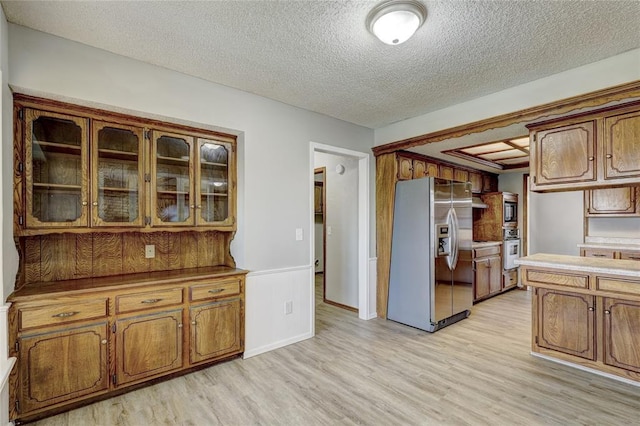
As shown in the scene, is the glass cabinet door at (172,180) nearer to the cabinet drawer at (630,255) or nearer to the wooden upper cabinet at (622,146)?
the wooden upper cabinet at (622,146)

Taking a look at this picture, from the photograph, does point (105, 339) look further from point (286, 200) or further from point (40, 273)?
point (286, 200)

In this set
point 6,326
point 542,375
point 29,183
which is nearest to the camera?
point 6,326

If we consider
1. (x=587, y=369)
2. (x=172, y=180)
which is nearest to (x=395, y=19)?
(x=172, y=180)

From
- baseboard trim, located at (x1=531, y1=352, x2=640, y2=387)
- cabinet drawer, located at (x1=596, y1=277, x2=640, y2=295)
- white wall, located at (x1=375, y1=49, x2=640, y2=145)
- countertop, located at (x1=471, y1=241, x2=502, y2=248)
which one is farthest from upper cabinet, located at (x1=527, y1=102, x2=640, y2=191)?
countertop, located at (x1=471, y1=241, x2=502, y2=248)

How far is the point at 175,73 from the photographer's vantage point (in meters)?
2.72

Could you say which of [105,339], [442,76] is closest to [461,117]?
[442,76]

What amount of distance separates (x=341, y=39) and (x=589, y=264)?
2.84m

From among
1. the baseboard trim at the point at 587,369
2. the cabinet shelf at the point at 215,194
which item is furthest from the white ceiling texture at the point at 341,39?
the baseboard trim at the point at 587,369

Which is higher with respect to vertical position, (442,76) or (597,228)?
(442,76)

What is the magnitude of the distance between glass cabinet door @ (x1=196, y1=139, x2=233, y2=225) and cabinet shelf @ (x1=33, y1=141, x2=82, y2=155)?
0.90 metres

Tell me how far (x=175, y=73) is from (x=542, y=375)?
4100 mm

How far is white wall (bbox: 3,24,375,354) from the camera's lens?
7.27 ft

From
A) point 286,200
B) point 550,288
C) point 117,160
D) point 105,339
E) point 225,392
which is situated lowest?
point 225,392

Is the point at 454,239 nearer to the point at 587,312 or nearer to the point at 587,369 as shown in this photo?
the point at 587,312
